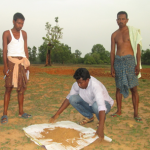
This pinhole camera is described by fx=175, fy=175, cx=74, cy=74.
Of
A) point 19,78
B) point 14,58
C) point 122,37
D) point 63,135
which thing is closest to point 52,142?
point 63,135

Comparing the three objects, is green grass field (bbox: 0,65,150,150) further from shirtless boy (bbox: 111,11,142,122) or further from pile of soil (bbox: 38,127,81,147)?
shirtless boy (bbox: 111,11,142,122)

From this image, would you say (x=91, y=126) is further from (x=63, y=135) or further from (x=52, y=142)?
(x=52, y=142)

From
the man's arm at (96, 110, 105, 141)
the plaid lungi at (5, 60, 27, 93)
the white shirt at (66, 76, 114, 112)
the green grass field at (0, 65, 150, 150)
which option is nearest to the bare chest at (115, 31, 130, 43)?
the white shirt at (66, 76, 114, 112)

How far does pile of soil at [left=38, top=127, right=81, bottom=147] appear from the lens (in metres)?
2.25

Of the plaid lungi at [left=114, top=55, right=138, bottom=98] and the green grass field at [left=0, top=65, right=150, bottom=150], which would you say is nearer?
the green grass field at [left=0, top=65, right=150, bottom=150]

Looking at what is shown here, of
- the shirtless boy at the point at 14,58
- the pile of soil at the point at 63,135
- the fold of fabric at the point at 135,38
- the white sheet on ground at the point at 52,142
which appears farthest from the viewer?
the fold of fabric at the point at 135,38

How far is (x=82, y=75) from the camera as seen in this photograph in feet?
7.68

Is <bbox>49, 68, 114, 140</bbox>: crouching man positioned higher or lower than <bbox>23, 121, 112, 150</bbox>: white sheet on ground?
higher

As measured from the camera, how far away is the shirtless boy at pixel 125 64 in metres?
3.24

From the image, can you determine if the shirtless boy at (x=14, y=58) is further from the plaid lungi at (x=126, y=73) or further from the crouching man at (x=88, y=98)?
the plaid lungi at (x=126, y=73)

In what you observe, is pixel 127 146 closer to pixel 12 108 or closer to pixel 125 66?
pixel 125 66

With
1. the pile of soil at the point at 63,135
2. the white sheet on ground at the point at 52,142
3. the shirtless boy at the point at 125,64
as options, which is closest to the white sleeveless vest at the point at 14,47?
the white sheet on ground at the point at 52,142

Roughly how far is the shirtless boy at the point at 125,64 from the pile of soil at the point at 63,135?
48.4 inches

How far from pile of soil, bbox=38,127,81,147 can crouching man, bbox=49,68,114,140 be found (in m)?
0.23
